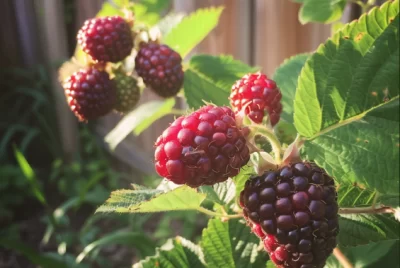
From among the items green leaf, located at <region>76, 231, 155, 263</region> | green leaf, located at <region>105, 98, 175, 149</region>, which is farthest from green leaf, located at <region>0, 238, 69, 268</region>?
green leaf, located at <region>105, 98, 175, 149</region>

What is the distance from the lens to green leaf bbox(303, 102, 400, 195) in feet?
1.87

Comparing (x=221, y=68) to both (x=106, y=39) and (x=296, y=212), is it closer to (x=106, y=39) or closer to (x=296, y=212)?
(x=106, y=39)

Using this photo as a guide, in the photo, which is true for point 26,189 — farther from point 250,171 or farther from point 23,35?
point 250,171

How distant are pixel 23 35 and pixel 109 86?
3220 millimetres

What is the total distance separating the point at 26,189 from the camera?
322 centimetres

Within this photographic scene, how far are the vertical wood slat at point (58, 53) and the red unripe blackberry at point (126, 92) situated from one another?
2.60 m

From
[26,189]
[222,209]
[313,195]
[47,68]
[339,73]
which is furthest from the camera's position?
[47,68]

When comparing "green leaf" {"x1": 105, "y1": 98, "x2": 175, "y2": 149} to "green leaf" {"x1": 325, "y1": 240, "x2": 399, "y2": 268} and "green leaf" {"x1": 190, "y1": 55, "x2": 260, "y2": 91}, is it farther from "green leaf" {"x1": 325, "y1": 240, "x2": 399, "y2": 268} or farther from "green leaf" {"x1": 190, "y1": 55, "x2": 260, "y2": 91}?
"green leaf" {"x1": 325, "y1": 240, "x2": 399, "y2": 268}

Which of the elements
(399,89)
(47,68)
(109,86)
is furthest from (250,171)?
(47,68)

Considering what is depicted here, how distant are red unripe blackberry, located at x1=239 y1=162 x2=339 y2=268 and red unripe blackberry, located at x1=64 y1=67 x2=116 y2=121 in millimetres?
406

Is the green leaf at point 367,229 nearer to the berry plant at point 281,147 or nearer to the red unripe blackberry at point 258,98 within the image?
the berry plant at point 281,147

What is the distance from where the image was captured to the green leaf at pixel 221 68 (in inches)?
37.3

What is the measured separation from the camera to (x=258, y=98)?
2.05 ft

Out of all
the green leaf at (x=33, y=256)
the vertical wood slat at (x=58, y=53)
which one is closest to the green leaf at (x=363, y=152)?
the green leaf at (x=33, y=256)
